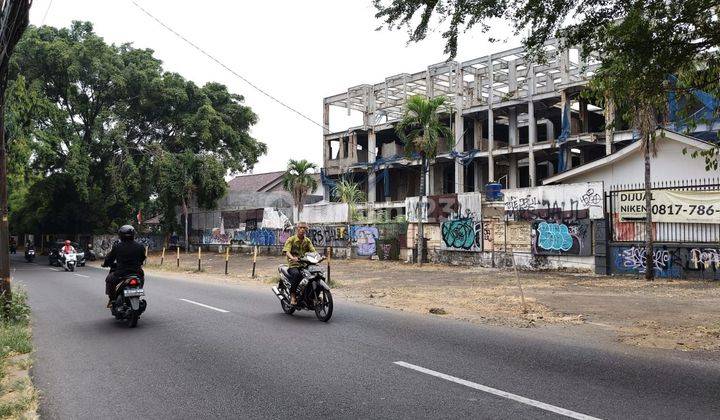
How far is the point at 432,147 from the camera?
23.8 metres

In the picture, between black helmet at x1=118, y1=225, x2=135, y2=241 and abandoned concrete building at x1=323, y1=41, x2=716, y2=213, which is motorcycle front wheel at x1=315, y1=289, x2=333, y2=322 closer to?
black helmet at x1=118, y1=225, x2=135, y2=241

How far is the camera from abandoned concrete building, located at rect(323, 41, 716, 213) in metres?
34.8

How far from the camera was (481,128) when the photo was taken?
134 ft

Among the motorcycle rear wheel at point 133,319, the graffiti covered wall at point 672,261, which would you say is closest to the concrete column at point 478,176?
the graffiti covered wall at point 672,261

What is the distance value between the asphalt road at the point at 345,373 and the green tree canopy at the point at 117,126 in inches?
976

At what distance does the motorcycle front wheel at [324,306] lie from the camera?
936 centimetres

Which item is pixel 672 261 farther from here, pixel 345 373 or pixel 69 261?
pixel 69 261

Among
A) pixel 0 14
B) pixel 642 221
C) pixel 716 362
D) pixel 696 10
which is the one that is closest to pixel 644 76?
pixel 696 10

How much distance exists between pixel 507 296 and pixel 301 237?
6.28 meters

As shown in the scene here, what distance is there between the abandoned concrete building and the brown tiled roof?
28.5 ft

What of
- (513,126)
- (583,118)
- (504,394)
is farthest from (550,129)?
(504,394)

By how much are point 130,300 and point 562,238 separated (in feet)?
51.3

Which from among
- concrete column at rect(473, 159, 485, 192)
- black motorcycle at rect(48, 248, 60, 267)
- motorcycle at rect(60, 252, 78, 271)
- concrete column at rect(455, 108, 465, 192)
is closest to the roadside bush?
motorcycle at rect(60, 252, 78, 271)

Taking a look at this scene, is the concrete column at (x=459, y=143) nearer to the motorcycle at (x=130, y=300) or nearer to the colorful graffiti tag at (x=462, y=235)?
the colorful graffiti tag at (x=462, y=235)
